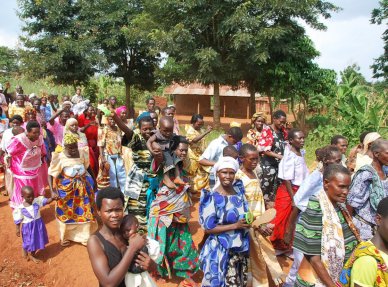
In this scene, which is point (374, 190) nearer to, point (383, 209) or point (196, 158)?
point (383, 209)

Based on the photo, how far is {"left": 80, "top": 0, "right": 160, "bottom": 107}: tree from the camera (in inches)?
704

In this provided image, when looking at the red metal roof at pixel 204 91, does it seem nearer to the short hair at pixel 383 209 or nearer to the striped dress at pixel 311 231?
the striped dress at pixel 311 231

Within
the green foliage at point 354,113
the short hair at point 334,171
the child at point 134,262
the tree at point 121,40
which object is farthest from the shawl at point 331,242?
the tree at point 121,40

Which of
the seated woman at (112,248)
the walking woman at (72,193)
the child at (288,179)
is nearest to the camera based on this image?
the seated woman at (112,248)

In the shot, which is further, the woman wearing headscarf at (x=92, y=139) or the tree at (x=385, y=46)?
the tree at (x=385, y=46)

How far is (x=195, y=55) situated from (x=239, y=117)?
14.0 metres

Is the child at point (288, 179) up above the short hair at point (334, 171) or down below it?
below

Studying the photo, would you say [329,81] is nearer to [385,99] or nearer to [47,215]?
[385,99]

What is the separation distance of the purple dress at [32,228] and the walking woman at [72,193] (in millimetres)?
287

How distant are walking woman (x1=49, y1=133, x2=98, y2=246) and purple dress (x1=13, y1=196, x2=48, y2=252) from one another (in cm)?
29

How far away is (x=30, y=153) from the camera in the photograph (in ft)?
17.8

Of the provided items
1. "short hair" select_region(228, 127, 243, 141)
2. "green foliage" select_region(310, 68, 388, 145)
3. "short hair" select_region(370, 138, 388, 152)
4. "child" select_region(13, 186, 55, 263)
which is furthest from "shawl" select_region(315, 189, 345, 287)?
"green foliage" select_region(310, 68, 388, 145)

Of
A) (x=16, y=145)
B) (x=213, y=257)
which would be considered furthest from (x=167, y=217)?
(x=16, y=145)

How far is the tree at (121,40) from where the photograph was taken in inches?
704
